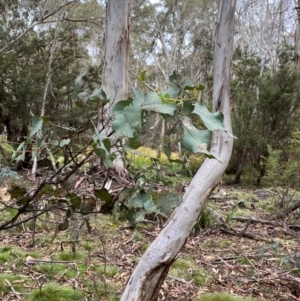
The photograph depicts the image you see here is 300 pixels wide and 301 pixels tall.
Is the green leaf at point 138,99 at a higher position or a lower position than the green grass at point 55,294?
higher

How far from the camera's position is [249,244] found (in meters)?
3.57

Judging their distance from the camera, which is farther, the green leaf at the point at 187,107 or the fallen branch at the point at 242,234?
the fallen branch at the point at 242,234

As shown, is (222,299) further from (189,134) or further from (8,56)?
(8,56)

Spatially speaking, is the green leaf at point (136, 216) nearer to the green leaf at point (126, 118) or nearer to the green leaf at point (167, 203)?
the green leaf at point (167, 203)

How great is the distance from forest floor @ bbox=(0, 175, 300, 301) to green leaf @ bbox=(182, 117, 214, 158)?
52.4 inches

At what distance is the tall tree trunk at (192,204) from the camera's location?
215cm

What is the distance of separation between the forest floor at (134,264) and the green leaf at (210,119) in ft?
4.36

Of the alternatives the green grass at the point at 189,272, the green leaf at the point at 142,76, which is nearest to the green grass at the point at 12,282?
the green grass at the point at 189,272

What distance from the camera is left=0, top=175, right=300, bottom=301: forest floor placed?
7.58ft

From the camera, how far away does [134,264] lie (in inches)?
111

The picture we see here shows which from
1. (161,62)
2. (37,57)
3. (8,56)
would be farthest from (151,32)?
(8,56)

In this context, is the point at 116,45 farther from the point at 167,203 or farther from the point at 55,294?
the point at 167,203

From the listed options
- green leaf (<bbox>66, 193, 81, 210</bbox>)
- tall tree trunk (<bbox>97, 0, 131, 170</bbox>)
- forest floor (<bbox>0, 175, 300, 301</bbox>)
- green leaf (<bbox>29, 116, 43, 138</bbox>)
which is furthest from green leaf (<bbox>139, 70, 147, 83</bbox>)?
tall tree trunk (<bbox>97, 0, 131, 170</bbox>)

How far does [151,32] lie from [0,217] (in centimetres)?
1640
